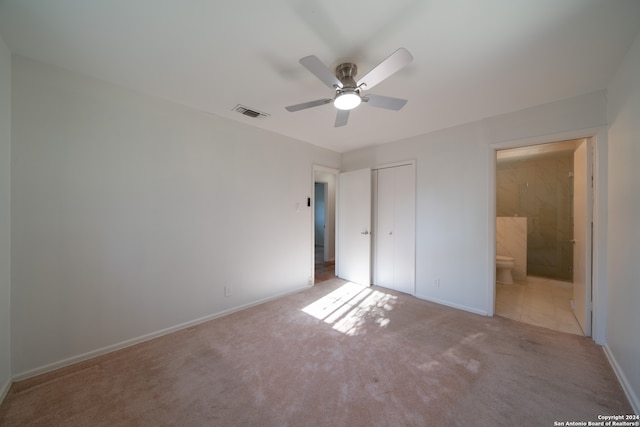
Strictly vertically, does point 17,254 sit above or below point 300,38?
below

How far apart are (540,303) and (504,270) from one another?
3.07 feet

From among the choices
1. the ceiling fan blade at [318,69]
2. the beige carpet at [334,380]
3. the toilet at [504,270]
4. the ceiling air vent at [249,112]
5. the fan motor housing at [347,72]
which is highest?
the ceiling air vent at [249,112]

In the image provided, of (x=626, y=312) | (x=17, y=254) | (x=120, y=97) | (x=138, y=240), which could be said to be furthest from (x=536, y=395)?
(x=120, y=97)

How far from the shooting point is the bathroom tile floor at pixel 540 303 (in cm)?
254

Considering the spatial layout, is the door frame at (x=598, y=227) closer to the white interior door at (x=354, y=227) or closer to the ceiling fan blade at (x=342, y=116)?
the ceiling fan blade at (x=342, y=116)

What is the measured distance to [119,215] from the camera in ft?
6.76

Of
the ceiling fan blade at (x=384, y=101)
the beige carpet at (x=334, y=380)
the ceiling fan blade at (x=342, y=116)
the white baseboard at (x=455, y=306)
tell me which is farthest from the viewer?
the white baseboard at (x=455, y=306)

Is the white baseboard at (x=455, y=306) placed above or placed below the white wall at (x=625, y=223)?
below

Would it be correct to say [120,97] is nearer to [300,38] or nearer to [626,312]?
[300,38]

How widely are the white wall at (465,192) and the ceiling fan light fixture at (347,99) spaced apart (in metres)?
1.99

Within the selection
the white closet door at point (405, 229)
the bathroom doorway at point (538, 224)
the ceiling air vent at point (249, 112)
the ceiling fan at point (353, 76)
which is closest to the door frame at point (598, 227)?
the bathroom doorway at point (538, 224)

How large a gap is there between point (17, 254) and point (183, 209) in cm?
114

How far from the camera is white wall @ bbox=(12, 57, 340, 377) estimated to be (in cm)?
171

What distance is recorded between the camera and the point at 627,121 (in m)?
1.69
